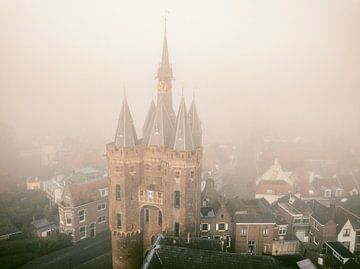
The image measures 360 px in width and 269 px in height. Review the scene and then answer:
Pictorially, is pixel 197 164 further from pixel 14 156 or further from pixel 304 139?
pixel 304 139

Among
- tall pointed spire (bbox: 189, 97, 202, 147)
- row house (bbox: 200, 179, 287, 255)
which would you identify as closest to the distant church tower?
tall pointed spire (bbox: 189, 97, 202, 147)

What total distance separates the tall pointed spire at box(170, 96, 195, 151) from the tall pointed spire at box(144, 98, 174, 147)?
3.75ft

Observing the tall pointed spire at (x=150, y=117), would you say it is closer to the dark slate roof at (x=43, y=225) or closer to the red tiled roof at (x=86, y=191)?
the red tiled roof at (x=86, y=191)

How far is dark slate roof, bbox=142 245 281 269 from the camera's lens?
1616cm

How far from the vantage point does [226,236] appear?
2797cm

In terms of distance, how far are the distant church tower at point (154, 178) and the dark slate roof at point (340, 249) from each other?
41.7ft

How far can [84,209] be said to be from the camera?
32.1 m

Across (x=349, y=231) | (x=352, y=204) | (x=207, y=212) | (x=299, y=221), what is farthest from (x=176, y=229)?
(x=352, y=204)

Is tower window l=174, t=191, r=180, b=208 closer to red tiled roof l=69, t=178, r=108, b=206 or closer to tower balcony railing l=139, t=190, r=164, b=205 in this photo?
tower balcony railing l=139, t=190, r=164, b=205

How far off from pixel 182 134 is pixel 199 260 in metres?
8.83

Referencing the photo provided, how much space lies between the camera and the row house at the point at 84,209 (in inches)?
1226

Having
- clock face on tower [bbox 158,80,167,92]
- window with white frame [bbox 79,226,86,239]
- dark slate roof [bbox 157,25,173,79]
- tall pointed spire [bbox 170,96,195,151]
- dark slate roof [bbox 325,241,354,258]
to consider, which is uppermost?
dark slate roof [bbox 157,25,173,79]

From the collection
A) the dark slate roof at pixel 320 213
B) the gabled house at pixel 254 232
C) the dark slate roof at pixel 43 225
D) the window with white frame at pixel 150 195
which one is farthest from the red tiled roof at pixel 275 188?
the dark slate roof at pixel 43 225

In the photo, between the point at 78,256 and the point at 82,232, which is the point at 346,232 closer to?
the point at 78,256
